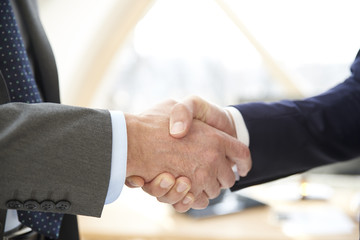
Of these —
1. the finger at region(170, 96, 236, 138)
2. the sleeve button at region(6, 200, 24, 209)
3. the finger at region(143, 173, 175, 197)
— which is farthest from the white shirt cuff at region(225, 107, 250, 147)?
the sleeve button at region(6, 200, 24, 209)

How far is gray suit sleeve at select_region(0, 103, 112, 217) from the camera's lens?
0.91m

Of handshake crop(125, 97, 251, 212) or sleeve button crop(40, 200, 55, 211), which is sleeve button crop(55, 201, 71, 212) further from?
handshake crop(125, 97, 251, 212)

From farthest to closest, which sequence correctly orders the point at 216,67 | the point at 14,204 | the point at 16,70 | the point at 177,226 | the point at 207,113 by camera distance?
the point at 216,67, the point at 177,226, the point at 207,113, the point at 16,70, the point at 14,204

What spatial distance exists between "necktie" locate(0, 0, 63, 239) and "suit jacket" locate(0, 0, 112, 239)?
0.31 feet

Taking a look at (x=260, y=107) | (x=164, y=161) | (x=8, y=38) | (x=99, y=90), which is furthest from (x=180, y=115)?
(x=99, y=90)

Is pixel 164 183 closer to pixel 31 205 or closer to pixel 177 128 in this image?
pixel 177 128

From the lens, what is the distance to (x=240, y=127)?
Answer: 1.44 m

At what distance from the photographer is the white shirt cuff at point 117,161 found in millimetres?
1001

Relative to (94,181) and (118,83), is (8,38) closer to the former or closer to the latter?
(94,181)

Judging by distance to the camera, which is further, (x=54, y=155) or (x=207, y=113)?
(x=207, y=113)

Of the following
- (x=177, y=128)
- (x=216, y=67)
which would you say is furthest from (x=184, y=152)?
(x=216, y=67)

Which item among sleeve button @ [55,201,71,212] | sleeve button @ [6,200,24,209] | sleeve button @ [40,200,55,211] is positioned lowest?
sleeve button @ [55,201,71,212]

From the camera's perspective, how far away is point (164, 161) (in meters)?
1.21

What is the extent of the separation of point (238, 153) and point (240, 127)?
0.12 m
